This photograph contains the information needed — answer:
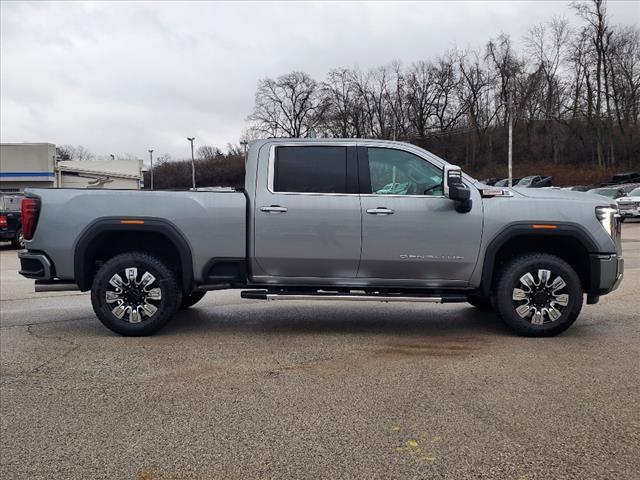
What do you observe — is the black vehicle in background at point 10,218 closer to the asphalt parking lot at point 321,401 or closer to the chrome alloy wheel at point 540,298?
the asphalt parking lot at point 321,401

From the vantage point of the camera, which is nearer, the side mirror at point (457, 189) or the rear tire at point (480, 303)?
the side mirror at point (457, 189)

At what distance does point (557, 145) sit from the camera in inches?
Answer: 2327

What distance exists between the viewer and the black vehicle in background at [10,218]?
1805 centimetres

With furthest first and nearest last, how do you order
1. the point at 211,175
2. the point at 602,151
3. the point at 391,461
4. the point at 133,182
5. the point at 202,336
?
the point at 211,175 < the point at 602,151 < the point at 133,182 < the point at 202,336 < the point at 391,461

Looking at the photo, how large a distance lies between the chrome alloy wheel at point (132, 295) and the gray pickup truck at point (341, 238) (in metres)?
0.01

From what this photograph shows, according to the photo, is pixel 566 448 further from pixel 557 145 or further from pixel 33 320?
pixel 557 145

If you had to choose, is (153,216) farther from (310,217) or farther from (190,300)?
(190,300)

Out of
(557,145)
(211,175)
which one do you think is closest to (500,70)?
(557,145)

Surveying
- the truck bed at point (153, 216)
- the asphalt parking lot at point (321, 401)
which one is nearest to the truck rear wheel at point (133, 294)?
the asphalt parking lot at point (321, 401)

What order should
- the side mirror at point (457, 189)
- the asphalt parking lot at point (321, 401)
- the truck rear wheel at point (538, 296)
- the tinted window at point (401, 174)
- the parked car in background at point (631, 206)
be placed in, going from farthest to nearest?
1. the parked car in background at point (631, 206)
2. the tinted window at point (401, 174)
3. the truck rear wheel at point (538, 296)
4. the side mirror at point (457, 189)
5. the asphalt parking lot at point (321, 401)

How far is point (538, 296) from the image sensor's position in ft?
18.8

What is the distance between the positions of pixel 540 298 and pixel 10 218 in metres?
17.4

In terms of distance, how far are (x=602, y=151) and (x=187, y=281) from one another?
5739 cm

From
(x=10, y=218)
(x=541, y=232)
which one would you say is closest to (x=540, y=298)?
(x=541, y=232)
